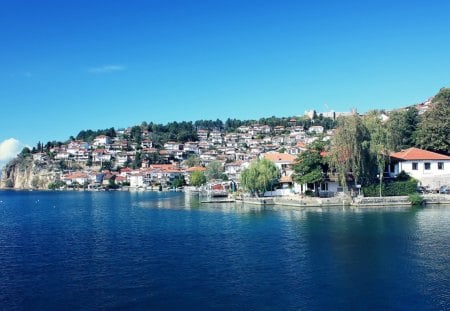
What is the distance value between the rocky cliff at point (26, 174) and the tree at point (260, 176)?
112562mm

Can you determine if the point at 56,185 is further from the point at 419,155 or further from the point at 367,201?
the point at 419,155

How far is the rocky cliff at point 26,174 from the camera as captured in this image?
156m

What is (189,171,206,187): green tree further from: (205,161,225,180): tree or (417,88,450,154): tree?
(417,88,450,154): tree

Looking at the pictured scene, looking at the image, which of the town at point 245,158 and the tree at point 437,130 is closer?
the town at point 245,158

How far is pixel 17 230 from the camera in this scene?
40062 mm

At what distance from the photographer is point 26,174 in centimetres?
16288

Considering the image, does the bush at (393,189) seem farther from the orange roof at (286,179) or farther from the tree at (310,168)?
the orange roof at (286,179)

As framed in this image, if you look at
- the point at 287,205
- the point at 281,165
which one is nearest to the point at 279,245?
the point at 287,205

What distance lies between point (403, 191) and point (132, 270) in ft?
123

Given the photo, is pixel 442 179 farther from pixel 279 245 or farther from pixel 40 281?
pixel 40 281

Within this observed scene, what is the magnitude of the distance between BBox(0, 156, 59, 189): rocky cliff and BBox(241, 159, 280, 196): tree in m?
Result: 113

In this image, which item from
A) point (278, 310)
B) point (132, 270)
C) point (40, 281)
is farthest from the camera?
point (132, 270)

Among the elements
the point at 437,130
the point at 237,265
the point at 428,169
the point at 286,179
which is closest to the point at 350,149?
the point at 428,169

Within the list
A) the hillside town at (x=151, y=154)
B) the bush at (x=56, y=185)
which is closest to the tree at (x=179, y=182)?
the hillside town at (x=151, y=154)
